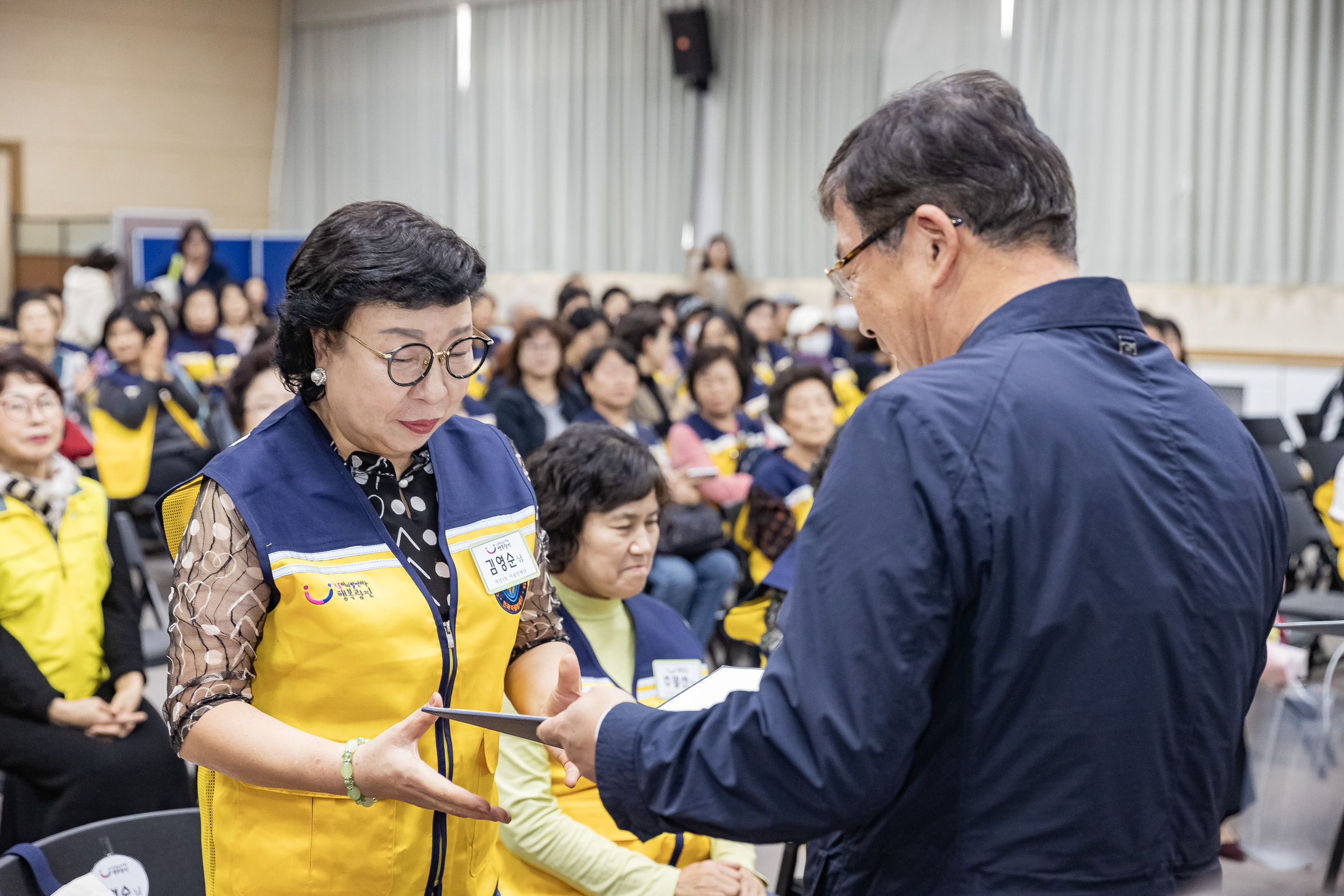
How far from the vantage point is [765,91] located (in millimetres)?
9984

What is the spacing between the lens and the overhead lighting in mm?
11859

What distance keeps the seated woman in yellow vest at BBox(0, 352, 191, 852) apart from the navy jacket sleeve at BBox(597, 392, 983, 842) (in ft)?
6.61

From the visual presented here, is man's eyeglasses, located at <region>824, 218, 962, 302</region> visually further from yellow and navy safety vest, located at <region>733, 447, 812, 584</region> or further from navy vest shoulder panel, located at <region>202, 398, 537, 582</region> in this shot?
yellow and navy safety vest, located at <region>733, 447, 812, 584</region>

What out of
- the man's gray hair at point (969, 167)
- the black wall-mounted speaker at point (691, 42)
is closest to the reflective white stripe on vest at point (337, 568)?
the man's gray hair at point (969, 167)

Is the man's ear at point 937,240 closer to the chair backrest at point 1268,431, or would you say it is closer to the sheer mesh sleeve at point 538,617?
the sheer mesh sleeve at point 538,617

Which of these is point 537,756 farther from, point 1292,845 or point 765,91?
point 765,91

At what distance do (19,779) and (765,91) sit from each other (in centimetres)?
872

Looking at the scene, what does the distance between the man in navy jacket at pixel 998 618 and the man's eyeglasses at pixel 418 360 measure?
1.45 feet

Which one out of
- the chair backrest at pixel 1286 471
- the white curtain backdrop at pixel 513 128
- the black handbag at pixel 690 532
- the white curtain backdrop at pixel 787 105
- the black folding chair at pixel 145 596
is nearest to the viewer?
the black folding chair at pixel 145 596

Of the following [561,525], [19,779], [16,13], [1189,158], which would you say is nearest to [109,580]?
[19,779]

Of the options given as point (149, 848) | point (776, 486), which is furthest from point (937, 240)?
point (776, 486)

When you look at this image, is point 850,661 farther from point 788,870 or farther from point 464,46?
point 464,46

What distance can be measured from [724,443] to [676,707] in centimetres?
369

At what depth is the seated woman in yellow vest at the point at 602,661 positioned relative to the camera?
5.79ft
